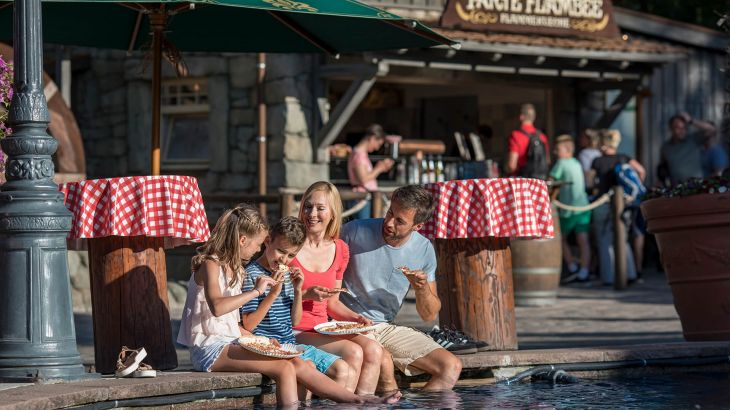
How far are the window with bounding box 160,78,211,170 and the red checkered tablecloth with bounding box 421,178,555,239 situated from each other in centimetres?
1006

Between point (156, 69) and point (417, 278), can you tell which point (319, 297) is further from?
point (156, 69)

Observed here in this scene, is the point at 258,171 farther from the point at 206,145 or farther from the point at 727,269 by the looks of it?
the point at 727,269

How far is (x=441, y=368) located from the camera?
7395mm

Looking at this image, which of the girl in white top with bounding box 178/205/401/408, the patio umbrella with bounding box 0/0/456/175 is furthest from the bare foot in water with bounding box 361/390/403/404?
the patio umbrella with bounding box 0/0/456/175

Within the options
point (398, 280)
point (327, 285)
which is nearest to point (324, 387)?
point (327, 285)

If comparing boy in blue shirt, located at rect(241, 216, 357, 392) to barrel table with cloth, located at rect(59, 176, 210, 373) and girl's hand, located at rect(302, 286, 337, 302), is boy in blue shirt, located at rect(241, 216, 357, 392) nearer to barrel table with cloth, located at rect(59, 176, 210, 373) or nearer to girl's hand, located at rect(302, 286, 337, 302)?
girl's hand, located at rect(302, 286, 337, 302)

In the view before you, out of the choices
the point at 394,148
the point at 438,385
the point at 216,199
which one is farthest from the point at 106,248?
the point at 394,148

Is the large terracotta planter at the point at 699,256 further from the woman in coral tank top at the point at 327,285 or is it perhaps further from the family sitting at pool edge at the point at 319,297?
the woman in coral tank top at the point at 327,285

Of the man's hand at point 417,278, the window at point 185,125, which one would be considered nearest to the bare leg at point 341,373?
the man's hand at point 417,278

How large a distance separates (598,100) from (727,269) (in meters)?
11.5

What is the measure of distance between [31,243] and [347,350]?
61.6 inches

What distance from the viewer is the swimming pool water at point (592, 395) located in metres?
6.68

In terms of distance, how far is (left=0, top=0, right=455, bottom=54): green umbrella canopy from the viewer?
9141mm

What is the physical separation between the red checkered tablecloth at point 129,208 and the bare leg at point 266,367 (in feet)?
2.46
